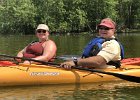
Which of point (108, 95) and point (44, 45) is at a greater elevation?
point (44, 45)

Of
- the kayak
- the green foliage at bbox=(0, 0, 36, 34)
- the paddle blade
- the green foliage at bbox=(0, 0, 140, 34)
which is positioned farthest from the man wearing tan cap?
the green foliage at bbox=(0, 0, 36, 34)

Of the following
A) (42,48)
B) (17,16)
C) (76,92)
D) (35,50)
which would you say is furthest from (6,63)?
(17,16)

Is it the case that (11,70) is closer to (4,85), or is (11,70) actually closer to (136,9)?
(4,85)

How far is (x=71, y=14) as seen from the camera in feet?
225

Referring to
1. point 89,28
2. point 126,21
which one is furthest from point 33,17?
point 126,21

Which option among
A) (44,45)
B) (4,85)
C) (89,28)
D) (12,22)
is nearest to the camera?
(4,85)

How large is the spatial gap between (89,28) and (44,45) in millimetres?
57234

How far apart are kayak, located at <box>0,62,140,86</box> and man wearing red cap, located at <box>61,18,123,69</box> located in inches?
9.1

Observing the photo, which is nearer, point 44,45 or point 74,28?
point 44,45

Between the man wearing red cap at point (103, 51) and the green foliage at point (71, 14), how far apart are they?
185 feet

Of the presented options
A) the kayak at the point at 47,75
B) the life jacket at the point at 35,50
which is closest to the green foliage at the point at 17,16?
the life jacket at the point at 35,50

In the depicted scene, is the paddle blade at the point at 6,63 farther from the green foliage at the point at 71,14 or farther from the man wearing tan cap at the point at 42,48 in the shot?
the green foliage at the point at 71,14

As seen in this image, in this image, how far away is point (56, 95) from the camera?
342 inches

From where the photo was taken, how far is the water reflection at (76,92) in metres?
8.44
